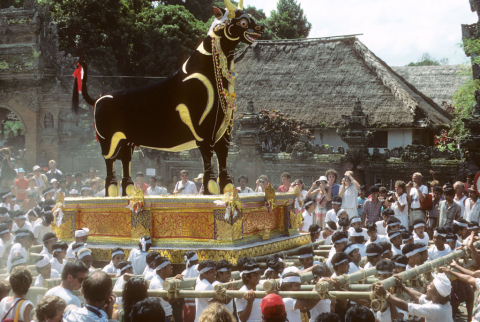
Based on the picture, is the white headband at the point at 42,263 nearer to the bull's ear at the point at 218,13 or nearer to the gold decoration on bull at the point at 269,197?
the gold decoration on bull at the point at 269,197

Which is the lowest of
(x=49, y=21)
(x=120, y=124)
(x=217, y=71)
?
(x=120, y=124)

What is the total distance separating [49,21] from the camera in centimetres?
2144

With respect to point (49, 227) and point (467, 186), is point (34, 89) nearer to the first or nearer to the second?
point (49, 227)

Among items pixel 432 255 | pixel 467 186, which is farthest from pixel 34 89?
pixel 432 255

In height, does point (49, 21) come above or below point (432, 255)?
above

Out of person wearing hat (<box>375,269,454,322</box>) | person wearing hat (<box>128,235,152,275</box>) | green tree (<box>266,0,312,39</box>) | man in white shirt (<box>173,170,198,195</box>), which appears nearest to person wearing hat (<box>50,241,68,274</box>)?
person wearing hat (<box>128,235,152,275</box>)

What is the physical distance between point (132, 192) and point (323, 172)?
24.1 ft

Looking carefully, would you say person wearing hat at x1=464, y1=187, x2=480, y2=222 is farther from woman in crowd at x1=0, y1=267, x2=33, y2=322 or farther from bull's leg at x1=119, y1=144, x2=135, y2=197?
woman in crowd at x1=0, y1=267, x2=33, y2=322

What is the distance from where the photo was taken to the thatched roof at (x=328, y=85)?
77.2 feet

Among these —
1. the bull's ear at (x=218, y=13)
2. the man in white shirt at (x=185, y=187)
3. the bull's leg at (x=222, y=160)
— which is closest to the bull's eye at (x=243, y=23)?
the bull's ear at (x=218, y=13)

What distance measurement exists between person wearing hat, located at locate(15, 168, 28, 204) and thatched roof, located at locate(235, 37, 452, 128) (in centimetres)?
1262

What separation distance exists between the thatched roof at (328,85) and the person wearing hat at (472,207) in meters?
12.0

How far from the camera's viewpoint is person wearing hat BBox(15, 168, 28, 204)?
47.8 ft

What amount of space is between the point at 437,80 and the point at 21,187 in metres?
25.6
